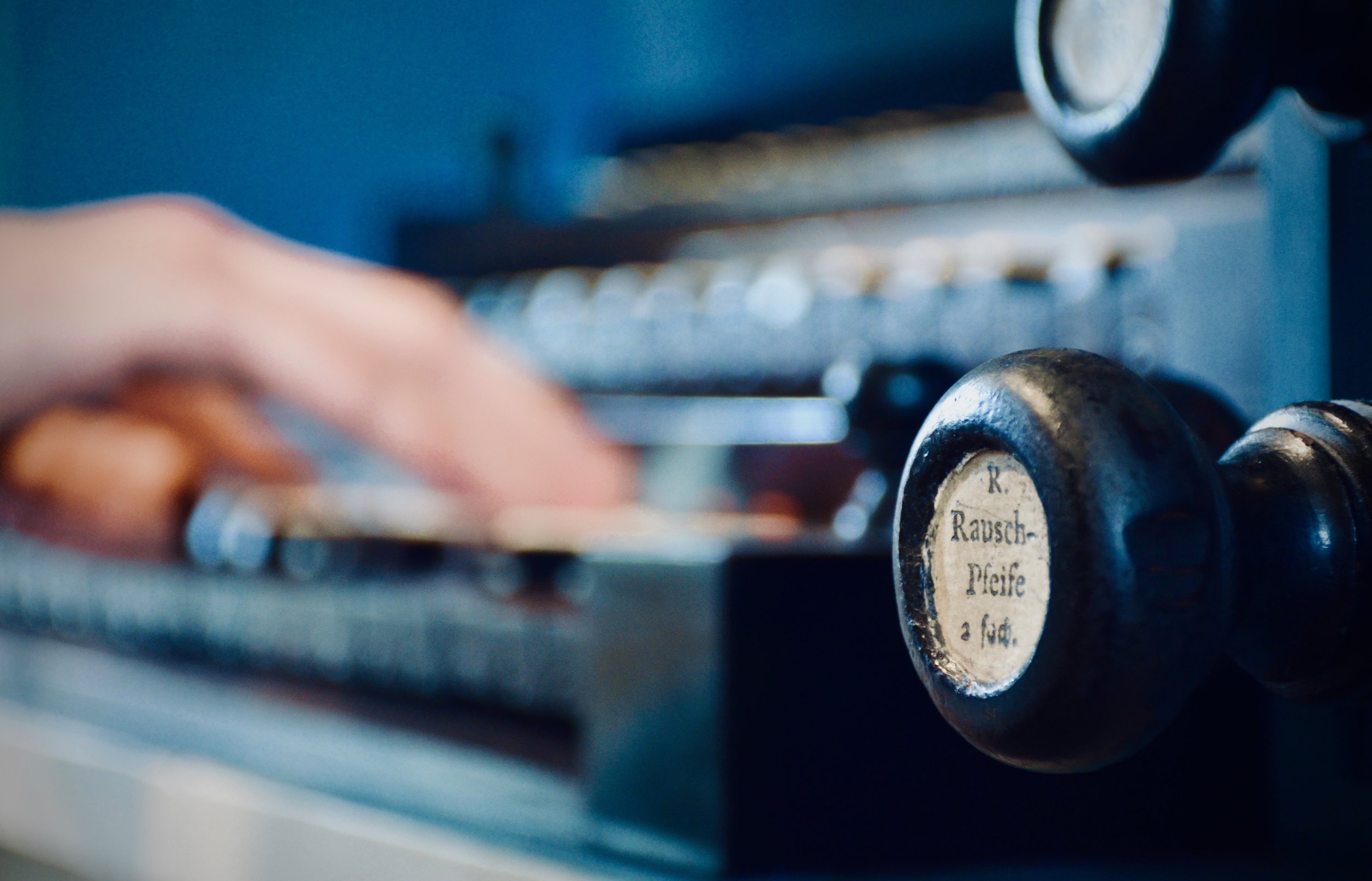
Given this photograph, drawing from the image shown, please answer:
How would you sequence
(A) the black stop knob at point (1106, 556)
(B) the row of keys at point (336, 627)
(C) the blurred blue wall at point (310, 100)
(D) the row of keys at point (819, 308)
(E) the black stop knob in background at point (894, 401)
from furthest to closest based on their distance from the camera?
(C) the blurred blue wall at point (310, 100) < (D) the row of keys at point (819, 308) < (B) the row of keys at point (336, 627) < (E) the black stop knob in background at point (894, 401) < (A) the black stop knob at point (1106, 556)

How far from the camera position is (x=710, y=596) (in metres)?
0.44

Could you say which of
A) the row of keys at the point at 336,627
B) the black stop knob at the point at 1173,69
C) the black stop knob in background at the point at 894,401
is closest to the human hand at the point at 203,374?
the row of keys at the point at 336,627

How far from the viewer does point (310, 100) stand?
2828 millimetres

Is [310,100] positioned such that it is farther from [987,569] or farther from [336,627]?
[987,569]

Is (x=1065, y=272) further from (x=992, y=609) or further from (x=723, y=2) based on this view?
(x=723, y=2)

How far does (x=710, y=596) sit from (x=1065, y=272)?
1.38 feet

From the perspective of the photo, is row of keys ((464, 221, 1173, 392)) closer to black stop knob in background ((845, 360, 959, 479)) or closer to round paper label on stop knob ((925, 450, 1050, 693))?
black stop knob in background ((845, 360, 959, 479))

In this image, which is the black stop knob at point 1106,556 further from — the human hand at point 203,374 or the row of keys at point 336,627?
the human hand at point 203,374

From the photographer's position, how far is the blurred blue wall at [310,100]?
2090mm

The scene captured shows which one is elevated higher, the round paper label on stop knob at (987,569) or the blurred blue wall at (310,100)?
the blurred blue wall at (310,100)

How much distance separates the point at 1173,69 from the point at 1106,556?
0.43 ft

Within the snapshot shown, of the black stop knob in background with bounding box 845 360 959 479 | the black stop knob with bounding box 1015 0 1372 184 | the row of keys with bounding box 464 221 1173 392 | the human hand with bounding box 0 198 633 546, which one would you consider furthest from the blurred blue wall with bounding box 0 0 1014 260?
the black stop knob with bounding box 1015 0 1372 184

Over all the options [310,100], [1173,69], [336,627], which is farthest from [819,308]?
[310,100]

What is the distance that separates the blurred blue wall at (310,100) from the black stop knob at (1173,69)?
151cm
